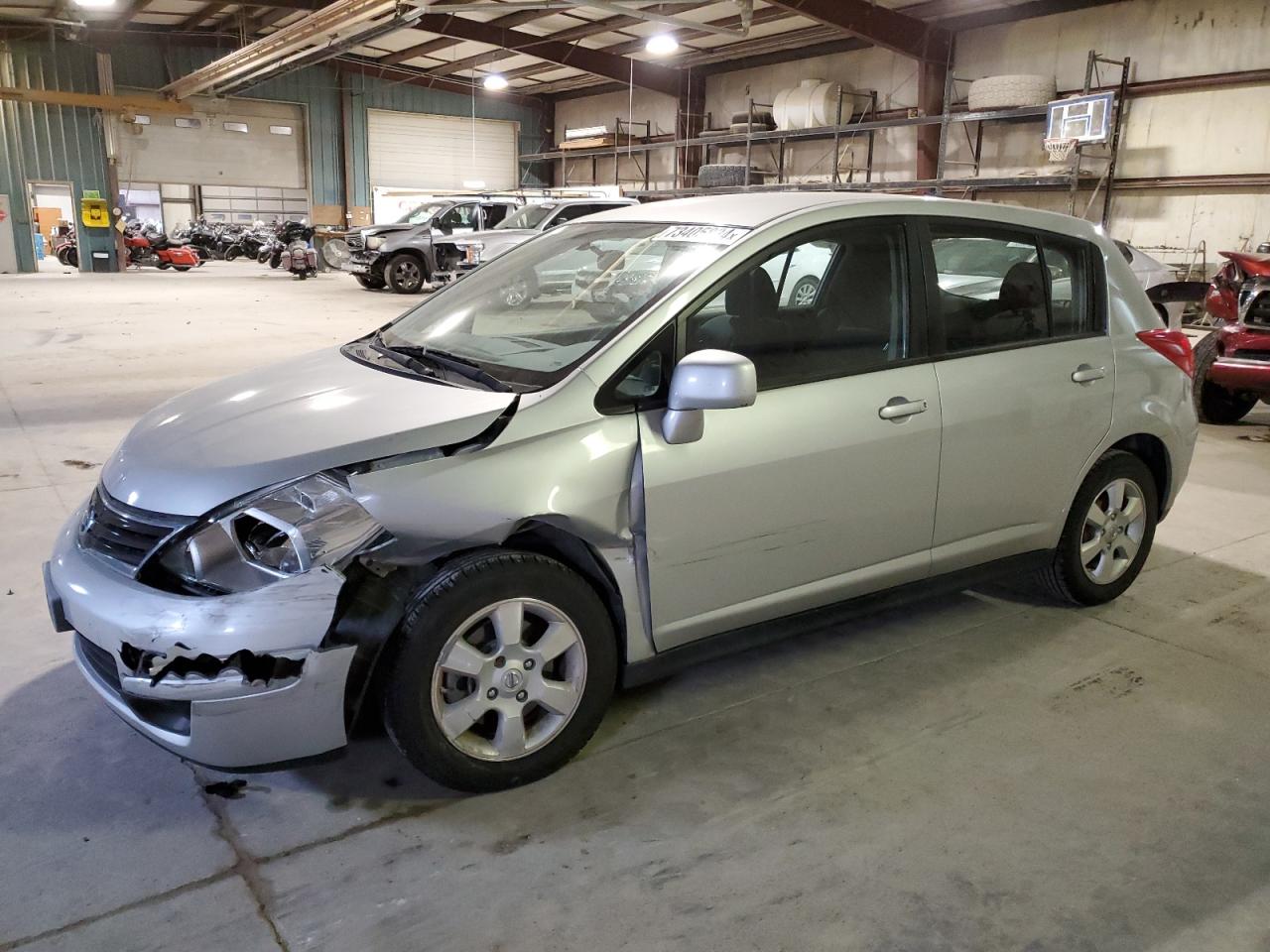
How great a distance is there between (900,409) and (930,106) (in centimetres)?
1606

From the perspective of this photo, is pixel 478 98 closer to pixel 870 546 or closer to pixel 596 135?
pixel 596 135

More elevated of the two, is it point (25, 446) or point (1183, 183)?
point (1183, 183)

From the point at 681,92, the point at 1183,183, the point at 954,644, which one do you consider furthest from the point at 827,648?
the point at 681,92

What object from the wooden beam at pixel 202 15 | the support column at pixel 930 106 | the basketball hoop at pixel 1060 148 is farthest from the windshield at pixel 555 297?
the wooden beam at pixel 202 15

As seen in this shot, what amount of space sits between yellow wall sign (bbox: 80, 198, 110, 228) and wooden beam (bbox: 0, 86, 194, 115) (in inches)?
81.9

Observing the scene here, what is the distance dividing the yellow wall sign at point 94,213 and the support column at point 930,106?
58.6ft

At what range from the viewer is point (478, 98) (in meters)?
27.3

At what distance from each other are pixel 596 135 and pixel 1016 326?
2281 cm

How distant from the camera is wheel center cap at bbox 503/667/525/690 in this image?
2.25m

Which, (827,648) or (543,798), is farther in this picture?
(827,648)

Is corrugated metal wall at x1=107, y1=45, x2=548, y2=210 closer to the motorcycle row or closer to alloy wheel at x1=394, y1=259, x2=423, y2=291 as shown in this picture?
the motorcycle row

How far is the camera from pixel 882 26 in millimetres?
16156

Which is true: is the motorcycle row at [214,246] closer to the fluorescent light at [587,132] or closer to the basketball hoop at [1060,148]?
the fluorescent light at [587,132]

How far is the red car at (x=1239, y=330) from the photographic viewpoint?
6.31 m
